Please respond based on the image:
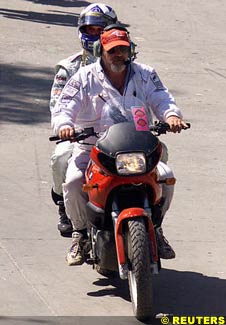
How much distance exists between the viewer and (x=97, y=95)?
7195 mm

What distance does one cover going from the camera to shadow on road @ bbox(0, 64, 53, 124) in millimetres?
12294

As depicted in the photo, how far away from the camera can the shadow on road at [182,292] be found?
270 inches

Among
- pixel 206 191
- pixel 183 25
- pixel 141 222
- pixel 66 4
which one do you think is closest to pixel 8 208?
pixel 206 191

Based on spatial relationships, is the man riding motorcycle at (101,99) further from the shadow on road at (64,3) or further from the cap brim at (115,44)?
the shadow on road at (64,3)

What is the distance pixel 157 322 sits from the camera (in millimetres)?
6582

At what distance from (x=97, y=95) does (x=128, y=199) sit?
2.73 ft

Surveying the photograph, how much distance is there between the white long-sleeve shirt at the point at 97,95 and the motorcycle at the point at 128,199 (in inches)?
8.5

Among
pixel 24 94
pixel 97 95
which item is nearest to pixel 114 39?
pixel 97 95

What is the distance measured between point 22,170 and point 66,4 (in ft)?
34.3

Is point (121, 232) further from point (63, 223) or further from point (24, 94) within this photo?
point (24, 94)

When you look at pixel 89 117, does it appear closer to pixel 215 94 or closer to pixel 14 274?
Result: pixel 14 274

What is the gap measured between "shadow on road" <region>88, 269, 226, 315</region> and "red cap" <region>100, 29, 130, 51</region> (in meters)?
1.61

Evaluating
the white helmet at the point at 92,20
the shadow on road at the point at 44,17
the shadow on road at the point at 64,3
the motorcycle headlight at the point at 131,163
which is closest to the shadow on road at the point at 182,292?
the motorcycle headlight at the point at 131,163

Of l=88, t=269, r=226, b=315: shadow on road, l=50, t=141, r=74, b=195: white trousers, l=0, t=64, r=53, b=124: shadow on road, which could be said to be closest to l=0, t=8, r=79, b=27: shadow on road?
l=0, t=64, r=53, b=124: shadow on road
